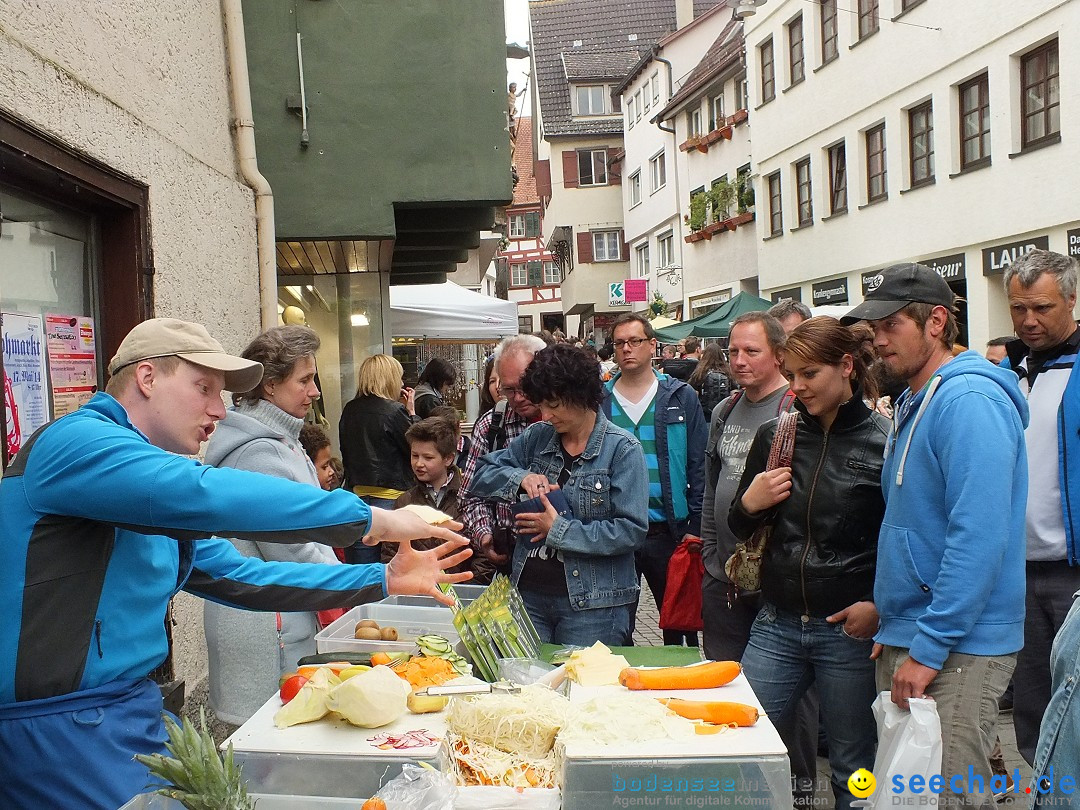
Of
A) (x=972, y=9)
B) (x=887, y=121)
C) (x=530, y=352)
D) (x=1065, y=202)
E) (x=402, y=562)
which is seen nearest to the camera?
(x=402, y=562)

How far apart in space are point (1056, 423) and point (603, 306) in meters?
39.9

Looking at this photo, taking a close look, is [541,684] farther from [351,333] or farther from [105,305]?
[351,333]

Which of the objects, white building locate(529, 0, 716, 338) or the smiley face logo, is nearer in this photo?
the smiley face logo

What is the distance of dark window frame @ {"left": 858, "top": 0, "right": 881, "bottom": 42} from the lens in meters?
18.9

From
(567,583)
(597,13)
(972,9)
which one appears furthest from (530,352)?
(597,13)

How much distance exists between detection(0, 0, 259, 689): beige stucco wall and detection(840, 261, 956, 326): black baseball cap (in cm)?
297

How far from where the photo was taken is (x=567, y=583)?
3.99m

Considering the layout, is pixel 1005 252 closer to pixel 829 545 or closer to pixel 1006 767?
pixel 1006 767

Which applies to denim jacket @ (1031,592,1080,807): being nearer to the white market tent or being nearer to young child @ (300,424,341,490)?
young child @ (300,424,341,490)

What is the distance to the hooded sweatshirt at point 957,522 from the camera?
9.72ft

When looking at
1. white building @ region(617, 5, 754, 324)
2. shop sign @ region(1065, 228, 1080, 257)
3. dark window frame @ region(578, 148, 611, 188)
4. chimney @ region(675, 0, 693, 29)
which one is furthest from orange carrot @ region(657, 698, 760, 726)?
dark window frame @ region(578, 148, 611, 188)

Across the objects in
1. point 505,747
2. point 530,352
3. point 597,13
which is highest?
point 597,13

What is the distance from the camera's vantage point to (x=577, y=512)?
159 inches

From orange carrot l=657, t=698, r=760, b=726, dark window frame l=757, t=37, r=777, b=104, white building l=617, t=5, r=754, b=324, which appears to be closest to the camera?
orange carrot l=657, t=698, r=760, b=726
